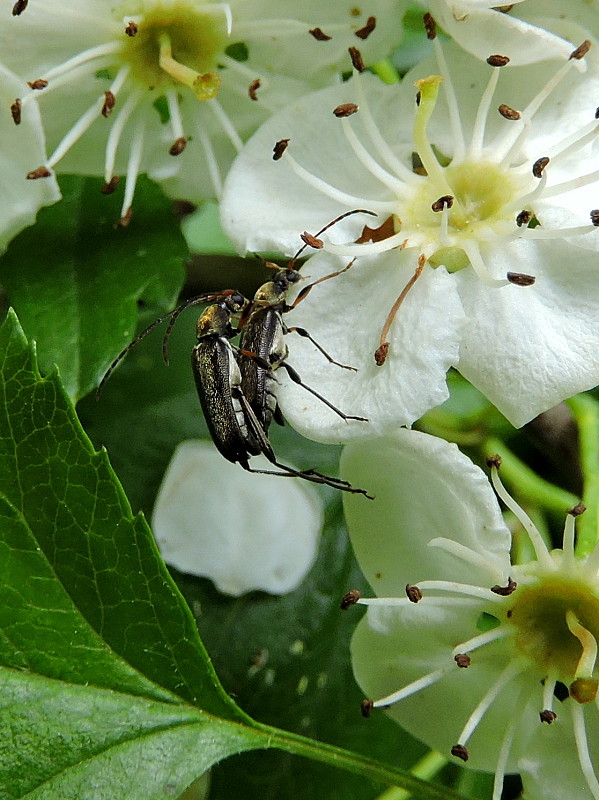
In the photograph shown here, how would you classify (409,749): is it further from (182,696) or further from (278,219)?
(278,219)

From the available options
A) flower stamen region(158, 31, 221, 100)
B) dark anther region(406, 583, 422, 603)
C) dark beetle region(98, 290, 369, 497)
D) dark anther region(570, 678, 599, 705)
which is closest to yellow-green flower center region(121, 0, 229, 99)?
flower stamen region(158, 31, 221, 100)

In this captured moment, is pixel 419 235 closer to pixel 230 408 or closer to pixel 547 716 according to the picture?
pixel 230 408

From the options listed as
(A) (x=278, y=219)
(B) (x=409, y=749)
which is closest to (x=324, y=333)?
(A) (x=278, y=219)

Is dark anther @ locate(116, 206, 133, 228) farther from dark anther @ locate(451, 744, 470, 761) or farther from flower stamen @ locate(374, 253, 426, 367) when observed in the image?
dark anther @ locate(451, 744, 470, 761)

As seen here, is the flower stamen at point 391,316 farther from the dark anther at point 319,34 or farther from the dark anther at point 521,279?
the dark anther at point 319,34

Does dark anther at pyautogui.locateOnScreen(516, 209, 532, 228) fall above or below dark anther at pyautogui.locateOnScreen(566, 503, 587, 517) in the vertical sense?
above

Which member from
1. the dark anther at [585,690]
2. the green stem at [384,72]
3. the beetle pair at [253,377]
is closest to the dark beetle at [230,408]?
the beetle pair at [253,377]

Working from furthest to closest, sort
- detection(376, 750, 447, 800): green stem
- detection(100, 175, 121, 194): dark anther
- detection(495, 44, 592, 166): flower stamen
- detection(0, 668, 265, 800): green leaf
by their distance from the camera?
1. detection(376, 750, 447, 800): green stem
2. detection(100, 175, 121, 194): dark anther
3. detection(495, 44, 592, 166): flower stamen
4. detection(0, 668, 265, 800): green leaf
